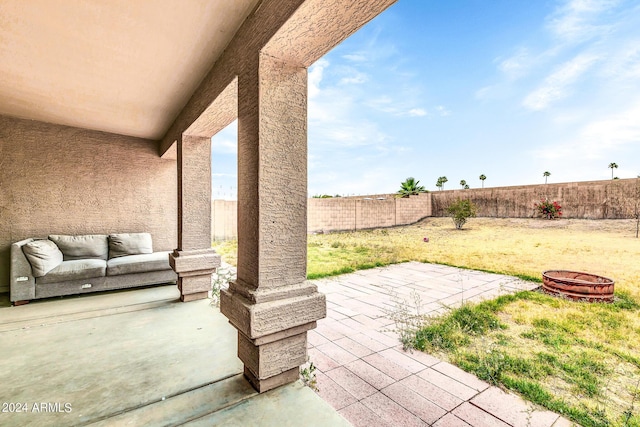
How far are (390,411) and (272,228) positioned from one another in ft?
4.18

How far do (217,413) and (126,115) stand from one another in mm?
3836

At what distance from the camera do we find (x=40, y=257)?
10.4ft

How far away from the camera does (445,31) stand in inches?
287

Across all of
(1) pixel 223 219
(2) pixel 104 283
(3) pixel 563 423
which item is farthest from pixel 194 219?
(1) pixel 223 219

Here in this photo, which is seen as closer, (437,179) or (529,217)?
(529,217)

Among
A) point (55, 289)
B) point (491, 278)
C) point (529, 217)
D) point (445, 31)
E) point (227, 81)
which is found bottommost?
point (491, 278)

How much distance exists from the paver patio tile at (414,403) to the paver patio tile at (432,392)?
40mm

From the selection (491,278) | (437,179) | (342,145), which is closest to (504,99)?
(342,145)

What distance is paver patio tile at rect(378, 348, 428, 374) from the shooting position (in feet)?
6.33

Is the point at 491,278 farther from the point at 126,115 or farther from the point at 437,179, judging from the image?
the point at 437,179

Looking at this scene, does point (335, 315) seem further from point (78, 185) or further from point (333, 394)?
point (78, 185)

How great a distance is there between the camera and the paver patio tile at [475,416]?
137 cm

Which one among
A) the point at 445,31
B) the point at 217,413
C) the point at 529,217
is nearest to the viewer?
the point at 217,413

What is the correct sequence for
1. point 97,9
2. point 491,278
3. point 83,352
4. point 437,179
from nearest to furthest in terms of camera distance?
point 97,9 < point 83,352 < point 491,278 < point 437,179
